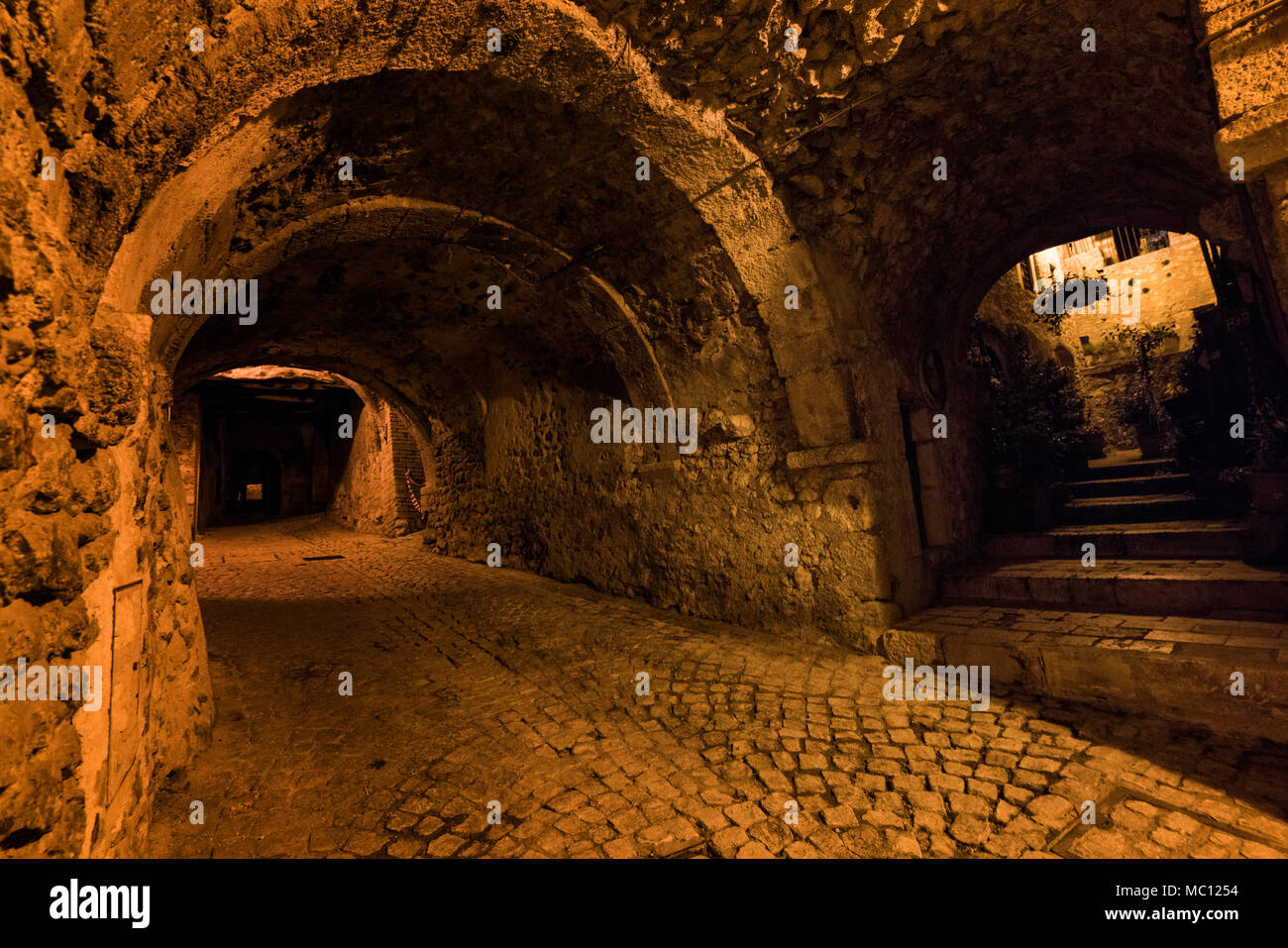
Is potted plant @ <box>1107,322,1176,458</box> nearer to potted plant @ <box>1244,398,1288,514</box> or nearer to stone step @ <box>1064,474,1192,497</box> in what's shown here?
stone step @ <box>1064,474,1192,497</box>

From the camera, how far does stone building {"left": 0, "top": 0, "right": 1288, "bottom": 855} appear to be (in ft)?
5.28

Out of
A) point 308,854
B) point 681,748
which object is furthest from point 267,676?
point 681,748

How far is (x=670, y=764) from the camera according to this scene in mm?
2875

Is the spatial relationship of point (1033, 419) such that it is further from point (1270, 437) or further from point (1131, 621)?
point (1131, 621)

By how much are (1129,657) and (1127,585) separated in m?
1.38

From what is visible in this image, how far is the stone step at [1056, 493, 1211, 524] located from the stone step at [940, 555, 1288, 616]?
152cm

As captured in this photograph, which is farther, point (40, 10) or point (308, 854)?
point (308, 854)

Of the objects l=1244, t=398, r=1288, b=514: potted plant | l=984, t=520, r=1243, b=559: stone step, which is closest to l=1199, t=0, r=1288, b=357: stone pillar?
l=1244, t=398, r=1288, b=514: potted plant

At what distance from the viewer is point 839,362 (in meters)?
4.46

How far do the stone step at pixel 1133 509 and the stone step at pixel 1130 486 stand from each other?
233mm

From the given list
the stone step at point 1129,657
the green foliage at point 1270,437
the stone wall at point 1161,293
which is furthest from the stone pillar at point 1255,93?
the stone wall at point 1161,293
